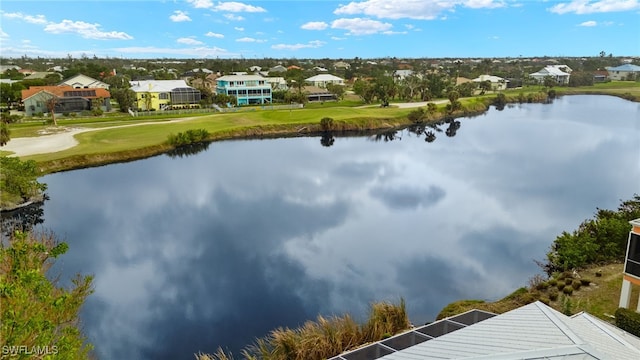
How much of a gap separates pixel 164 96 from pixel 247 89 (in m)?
14.8

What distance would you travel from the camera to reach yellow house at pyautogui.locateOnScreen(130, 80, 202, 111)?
75688 millimetres

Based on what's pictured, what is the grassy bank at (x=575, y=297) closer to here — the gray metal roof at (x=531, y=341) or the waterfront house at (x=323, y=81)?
the gray metal roof at (x=531, y=341)

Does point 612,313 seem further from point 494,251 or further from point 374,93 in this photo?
point 374,93

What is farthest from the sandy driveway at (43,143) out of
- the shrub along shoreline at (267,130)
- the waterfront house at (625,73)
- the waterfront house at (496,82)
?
the waterfront house at (625,73)

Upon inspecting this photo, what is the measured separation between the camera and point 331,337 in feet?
45.8

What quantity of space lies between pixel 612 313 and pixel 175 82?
256 ft

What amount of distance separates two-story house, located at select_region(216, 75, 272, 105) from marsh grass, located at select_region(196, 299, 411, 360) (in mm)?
71998

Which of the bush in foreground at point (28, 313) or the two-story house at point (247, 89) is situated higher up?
the two-story house at point (247, 89)

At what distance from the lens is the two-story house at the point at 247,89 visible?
83812mm

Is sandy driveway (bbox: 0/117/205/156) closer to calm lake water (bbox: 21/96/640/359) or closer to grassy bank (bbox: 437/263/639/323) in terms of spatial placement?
calm lake water (bbox: 21/96/640/359)

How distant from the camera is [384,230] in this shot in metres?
27.1

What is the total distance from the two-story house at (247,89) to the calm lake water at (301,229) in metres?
35.2

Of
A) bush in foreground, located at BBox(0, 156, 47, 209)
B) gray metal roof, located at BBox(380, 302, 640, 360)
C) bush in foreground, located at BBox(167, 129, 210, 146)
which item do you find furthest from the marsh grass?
bush in foreground, located at BBox(167, 129, 210, 146)

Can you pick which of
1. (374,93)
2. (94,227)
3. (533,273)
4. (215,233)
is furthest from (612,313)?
(374,93)
